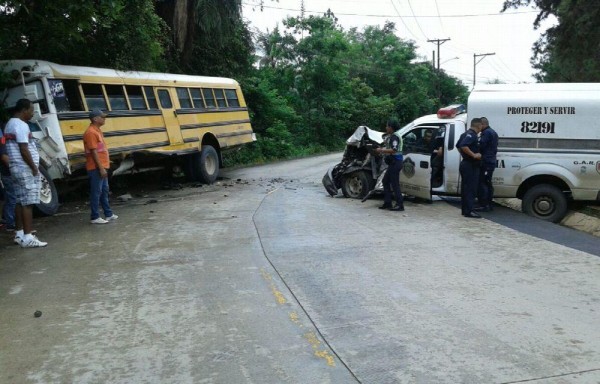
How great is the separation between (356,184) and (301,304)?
7128 millimetres

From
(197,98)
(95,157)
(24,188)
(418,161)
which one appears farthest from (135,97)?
(418,161)

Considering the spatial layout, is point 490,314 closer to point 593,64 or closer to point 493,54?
point 593,64

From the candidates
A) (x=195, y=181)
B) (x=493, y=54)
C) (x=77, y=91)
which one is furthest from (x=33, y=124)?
(x=493, y=54)

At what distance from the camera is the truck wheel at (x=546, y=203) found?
389 inches

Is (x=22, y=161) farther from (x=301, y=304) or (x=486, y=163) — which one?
(x=486, y=163)

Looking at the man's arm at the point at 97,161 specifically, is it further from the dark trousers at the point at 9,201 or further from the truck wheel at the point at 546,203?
the truck wheel at the point at 546,203

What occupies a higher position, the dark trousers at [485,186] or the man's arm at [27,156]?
the man's arm at [27,156]

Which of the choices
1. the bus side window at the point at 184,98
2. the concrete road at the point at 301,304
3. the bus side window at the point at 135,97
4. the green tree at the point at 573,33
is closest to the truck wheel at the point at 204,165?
the bus side window at the point at 184,98

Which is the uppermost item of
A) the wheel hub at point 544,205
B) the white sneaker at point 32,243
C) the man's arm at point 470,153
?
the man's arm at point 470,153

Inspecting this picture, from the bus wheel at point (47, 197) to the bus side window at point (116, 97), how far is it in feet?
8.65

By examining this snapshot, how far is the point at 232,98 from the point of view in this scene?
55.9ft

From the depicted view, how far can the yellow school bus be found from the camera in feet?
32.5

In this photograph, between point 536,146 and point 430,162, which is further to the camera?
point 430,162

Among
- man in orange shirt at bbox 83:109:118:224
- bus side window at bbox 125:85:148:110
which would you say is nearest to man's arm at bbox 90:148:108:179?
man in orange shirt at bbox 83:109:118:224
